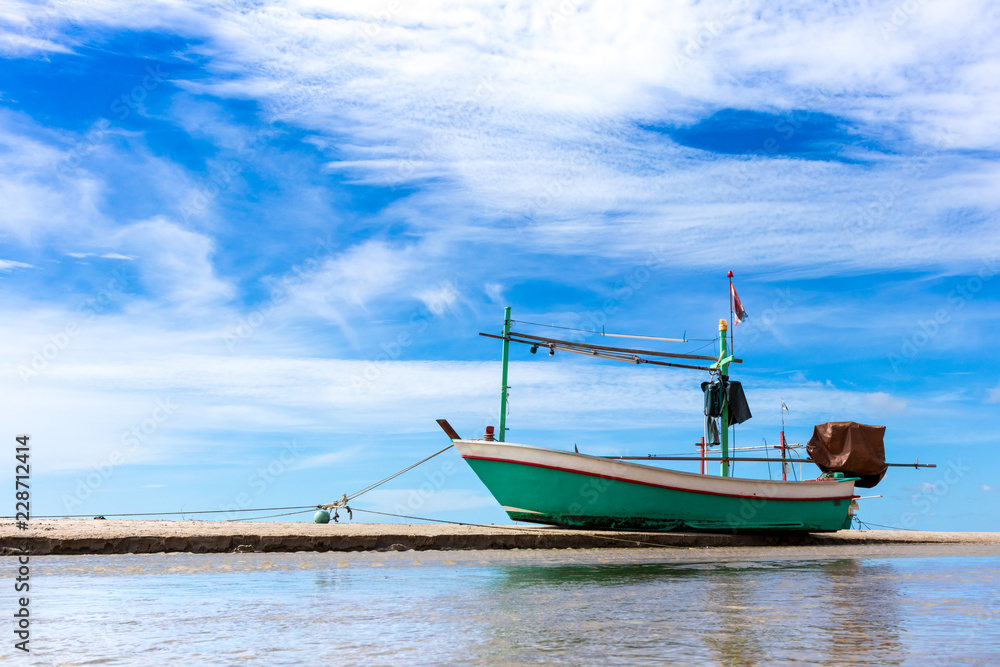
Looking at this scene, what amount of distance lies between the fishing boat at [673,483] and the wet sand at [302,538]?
67 cm

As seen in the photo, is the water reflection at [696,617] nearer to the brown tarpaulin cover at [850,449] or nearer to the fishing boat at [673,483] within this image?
the fishing boat at [673,483]

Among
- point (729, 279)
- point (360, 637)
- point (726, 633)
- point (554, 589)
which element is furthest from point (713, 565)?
point (729, 279)

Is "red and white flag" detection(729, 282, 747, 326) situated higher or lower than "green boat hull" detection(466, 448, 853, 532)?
higher

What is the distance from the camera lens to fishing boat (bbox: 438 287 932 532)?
19859 mm

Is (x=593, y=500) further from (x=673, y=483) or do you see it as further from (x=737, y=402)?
(x=737, y=402)

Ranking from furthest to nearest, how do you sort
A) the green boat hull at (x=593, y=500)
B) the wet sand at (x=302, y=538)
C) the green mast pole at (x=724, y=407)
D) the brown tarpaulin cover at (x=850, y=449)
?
the brown tarpaulin cover at (x=850, y=449), the green mast pole at (x=724, y=407), the green boat hull at (x=593, y=500), the wet sand at (x=302, y=538)

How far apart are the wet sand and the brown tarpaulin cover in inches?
262

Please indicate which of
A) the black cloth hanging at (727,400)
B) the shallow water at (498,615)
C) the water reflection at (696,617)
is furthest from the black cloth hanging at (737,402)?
the water reflection at (696,617)

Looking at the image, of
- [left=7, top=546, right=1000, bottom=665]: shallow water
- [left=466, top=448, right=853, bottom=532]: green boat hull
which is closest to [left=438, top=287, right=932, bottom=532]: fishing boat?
[left=466, top=448, right=853, bottom=532]: green boat hull

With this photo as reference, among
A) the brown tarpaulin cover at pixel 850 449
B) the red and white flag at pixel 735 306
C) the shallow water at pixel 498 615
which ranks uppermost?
the red and white flag at pixel 735 306

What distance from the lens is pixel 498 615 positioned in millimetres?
6453

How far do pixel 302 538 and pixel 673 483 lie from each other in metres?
10.5

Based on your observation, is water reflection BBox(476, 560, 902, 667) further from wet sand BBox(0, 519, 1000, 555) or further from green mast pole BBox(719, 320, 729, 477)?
green mast pole BBox(719, 320, 729, 477)

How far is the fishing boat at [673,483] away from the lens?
1986 centimetres
